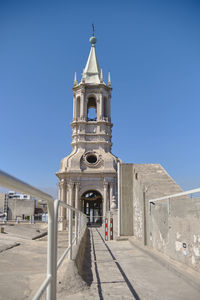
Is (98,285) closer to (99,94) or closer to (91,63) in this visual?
(99,94)

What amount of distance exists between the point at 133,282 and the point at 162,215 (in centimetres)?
225

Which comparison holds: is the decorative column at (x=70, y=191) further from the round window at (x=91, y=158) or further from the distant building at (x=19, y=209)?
the distant building at (x=19, y=209)

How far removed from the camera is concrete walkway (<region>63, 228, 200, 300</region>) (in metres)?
4.00

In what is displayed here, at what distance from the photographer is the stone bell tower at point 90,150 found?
29719 millimetres

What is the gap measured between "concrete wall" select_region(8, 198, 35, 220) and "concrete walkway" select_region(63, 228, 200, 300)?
33254 millimetres

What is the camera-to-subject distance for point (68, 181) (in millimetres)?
29969

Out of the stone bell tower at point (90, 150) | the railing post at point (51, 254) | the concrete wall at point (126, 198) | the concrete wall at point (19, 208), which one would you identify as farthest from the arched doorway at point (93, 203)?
the railing post at point (51, 254)

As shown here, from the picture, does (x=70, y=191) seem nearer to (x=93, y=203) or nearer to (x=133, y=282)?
(x=93, y=203)

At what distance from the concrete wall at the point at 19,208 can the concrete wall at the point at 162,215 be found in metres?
28.6

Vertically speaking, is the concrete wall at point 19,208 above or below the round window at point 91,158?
below

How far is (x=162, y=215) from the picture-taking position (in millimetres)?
6699

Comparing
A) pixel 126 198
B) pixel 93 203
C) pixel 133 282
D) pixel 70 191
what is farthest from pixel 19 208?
pixel 133 282

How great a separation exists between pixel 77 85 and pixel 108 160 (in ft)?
34.3

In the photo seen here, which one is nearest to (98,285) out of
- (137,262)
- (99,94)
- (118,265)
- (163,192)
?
(118,265)
